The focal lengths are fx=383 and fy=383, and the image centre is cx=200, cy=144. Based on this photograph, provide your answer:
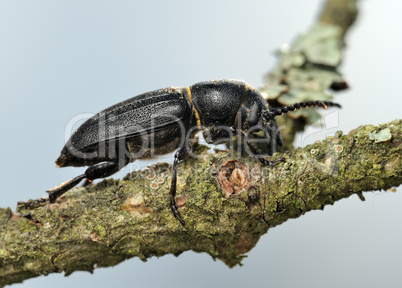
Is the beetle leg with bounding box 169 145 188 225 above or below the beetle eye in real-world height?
below

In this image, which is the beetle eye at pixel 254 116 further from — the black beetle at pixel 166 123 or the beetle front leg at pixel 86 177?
the beetle front leg at pixel 86 177

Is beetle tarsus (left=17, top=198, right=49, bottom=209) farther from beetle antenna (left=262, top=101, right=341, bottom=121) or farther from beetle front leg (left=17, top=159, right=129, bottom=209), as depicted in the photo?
beetle antenna (left=262, top=101, right=341, bottom=121)

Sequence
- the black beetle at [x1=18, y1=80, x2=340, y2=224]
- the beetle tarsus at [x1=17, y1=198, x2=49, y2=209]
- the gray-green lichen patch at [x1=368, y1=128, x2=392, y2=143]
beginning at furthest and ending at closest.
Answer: the black beetle at [x1=18, y1=80, x2=340, y2=224] → the beetle tarsus at [x1=17, y1=198, x2=49, y2=209] → the gray-green lichen patch at [x1=368, y1=128, x2=392, y2=143]

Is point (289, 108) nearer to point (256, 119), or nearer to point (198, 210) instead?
point (256, 119)

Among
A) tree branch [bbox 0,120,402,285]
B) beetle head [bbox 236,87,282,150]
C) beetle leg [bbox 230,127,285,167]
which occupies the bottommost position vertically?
tree branch [bbox 0,120,402,285]

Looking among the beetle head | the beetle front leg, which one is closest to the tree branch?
the beetle front leg

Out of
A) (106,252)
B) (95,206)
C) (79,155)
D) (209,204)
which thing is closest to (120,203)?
(95,206)

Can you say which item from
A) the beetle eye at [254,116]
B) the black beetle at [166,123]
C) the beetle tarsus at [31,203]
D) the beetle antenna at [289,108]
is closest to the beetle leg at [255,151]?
the black beetle at [166,123]
